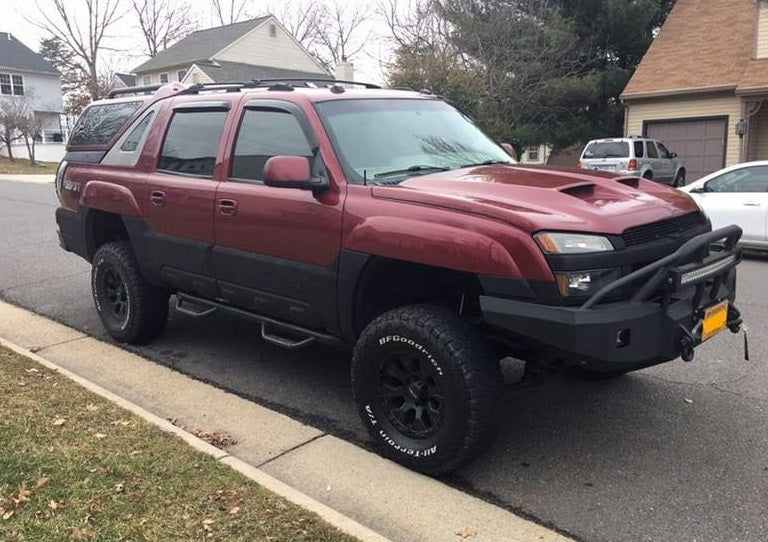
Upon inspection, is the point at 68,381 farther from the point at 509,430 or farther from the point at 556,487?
the point at 556,487

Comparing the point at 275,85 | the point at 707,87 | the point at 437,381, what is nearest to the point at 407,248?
the point at 437,381

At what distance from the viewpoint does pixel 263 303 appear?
4.54 m

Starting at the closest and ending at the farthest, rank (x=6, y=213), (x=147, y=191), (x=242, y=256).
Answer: (x=242, y=256), (x=147, y=191), (x=6, y=213)

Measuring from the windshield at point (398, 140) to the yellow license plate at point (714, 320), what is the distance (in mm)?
1636

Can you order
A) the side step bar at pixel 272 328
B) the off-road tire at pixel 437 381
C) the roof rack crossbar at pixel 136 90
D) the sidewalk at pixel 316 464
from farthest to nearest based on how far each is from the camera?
the roof rack crossbar at pixel 136 90 → the side step bar at pixel 272 328 → the off-road tire at pixel 437 381 → the sidewalk at pixel 316 464

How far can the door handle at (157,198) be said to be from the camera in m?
5.08

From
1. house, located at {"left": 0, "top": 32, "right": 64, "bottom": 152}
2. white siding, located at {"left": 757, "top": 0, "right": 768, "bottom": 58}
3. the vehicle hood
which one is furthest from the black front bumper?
house, located at {"left": 0, "top": 32, "right": 64, "bottom": 152}

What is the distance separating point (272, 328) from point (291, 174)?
1.28 m

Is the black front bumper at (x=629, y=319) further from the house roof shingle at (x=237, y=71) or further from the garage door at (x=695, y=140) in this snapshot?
the house roof shingle at (x=237, y=71)

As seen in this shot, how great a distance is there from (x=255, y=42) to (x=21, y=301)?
37.7 metres

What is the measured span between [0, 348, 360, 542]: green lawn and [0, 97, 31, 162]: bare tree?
132 feet

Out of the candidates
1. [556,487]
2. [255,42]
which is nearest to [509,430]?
[556,487]

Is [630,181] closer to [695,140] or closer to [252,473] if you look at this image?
[252,473]

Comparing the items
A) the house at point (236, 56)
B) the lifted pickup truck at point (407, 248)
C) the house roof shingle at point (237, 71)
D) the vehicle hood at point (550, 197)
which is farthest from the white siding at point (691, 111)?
the house at point (236, 56)
